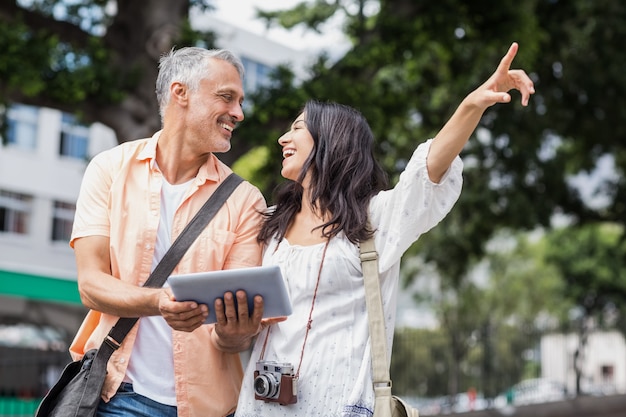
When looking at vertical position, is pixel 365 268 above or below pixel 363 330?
above

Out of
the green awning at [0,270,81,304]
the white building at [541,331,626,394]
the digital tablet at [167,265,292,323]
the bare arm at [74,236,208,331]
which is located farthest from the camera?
the green awning at [0,270,81,304]

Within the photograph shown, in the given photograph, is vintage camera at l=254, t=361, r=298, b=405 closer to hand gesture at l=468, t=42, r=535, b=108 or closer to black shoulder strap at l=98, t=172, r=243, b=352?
black shoulder strap at l=98, t=172, r=243, b=352

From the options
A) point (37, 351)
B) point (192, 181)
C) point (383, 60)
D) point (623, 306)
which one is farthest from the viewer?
point (623, 306)

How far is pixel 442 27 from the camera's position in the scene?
38.6 ft

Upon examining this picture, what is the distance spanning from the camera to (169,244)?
3215mm

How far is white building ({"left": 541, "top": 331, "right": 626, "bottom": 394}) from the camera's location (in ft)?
52.4

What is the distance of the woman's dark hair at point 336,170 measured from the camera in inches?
129

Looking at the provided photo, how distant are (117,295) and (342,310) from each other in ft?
2.44

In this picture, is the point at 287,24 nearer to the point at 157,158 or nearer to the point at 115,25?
the point at 115,25

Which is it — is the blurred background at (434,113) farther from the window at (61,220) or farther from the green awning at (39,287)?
the window at (61,220)

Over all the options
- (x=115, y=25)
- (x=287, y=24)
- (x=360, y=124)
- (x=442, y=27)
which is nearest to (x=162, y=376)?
(x=360, y=124)

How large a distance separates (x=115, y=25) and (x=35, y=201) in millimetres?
19472

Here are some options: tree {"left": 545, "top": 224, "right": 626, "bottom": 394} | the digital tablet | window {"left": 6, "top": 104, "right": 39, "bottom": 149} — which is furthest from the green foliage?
the digital tablet

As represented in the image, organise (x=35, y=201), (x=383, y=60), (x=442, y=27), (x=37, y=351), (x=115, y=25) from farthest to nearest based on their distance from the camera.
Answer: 1. (x=35, y=201)
2. (x=37, y=351)
3. (x=442, y=27)
4. (x=383, y=60)
5. (x=115, y=25)
